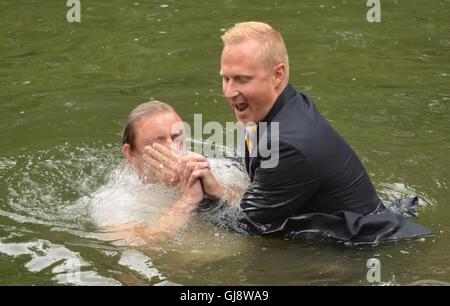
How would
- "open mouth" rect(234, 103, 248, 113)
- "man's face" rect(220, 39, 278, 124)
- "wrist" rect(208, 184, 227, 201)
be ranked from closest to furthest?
"man's face" rect(220, 39, 278, 124)
"open mouth" rect(234, 103, 248, 113)
"wrist" rect(208, 184, 227, 201)

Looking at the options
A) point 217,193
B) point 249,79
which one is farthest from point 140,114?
point 249,79

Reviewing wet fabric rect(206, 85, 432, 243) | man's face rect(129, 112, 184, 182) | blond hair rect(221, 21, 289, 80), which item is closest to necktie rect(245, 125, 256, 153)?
wet fabric rect(206, 85, 432, 243)

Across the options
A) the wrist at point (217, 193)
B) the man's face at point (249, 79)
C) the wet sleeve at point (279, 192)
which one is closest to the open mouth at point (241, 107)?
the man's face at point (249, 79)

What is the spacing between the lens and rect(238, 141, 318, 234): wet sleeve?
18.2ft

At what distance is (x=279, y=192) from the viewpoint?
564 cm

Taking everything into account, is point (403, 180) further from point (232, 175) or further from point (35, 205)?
point (35, 205)

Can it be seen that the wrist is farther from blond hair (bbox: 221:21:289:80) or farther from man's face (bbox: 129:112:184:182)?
blond hair (bbox: 221:21:289:80)

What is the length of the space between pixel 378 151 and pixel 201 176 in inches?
92.8

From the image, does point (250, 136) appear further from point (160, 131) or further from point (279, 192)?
point (160, 131)

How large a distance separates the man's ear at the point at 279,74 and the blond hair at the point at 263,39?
25 millimetres

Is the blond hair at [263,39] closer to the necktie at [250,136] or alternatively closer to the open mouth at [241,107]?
the open mouth at [241,107]

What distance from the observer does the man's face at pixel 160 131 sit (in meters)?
6.45

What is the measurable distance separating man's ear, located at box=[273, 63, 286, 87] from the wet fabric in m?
0.07
